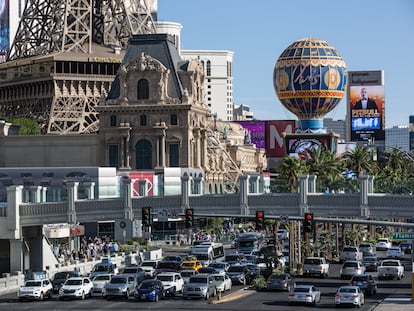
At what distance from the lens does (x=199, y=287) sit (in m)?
75.8

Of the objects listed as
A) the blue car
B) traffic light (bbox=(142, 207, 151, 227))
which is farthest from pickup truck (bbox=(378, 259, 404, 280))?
traffic light (bbox=(142, 207, 151, 227))

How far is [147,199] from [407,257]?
4449cm

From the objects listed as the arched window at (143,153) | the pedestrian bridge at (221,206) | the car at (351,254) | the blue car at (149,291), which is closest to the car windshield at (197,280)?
the blue car at (149,291)

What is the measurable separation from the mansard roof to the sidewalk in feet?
276

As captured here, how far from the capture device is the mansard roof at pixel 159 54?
524 ft

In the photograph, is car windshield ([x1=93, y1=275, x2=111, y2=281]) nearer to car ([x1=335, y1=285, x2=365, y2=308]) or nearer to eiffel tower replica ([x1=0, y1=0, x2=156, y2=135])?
car ([x1=335, y1=285, x2=365, y2=308])

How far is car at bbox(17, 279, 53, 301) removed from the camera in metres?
74.9

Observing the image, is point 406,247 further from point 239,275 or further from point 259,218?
point 259,218

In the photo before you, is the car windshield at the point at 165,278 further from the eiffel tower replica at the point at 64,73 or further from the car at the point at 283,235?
the eiffel tower replica at the point at 64,73

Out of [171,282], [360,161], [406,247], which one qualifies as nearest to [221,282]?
[171,282]

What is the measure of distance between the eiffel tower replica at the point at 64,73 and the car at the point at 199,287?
319 feet

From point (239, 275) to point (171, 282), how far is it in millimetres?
9968

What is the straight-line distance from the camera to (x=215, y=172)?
168125 mm

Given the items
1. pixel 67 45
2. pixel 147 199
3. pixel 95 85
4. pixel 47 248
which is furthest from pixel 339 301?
pixel 67 45
